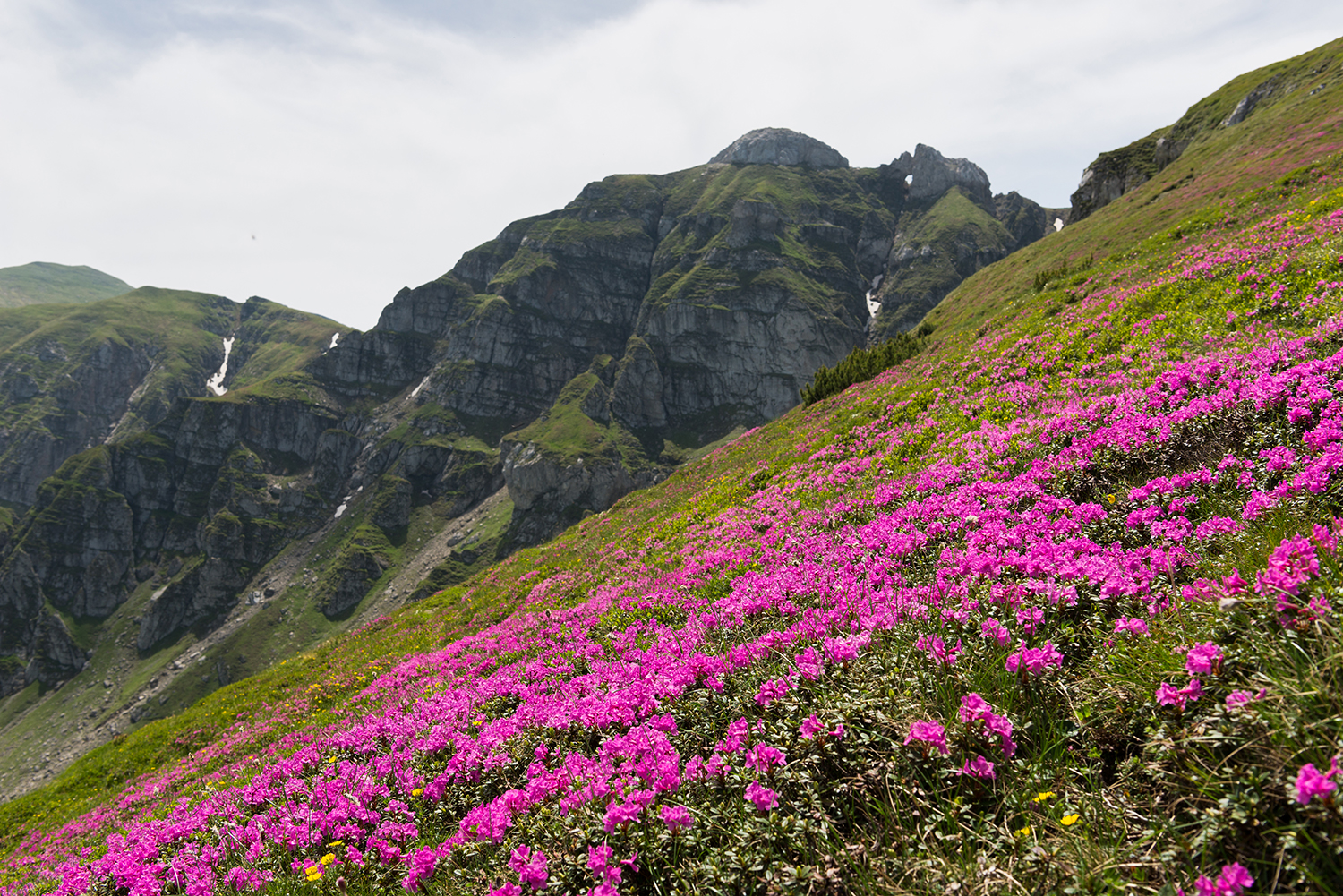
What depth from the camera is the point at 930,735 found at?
407 cm

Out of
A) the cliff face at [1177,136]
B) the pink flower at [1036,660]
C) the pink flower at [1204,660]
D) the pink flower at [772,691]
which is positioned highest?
the cliff face at [1177,136]

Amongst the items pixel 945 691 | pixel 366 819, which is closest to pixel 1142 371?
pixel 945 691

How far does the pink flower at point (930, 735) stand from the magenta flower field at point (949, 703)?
Answer: 0.12 feet

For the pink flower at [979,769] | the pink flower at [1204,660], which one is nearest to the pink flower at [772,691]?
the pink flower at [979,769]

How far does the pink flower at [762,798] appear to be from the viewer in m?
4.16

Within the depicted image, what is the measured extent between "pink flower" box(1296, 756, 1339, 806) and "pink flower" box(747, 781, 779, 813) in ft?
9.46

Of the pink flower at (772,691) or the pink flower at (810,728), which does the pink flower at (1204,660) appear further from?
the pink flower at (772,691)

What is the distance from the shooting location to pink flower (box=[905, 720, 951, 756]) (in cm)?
405

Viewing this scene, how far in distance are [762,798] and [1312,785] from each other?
3015 millimetres

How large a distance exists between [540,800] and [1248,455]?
9.09 meters

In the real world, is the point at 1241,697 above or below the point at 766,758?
above

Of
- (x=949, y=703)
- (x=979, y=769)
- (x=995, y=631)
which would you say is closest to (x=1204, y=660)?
(x=979, y=769)

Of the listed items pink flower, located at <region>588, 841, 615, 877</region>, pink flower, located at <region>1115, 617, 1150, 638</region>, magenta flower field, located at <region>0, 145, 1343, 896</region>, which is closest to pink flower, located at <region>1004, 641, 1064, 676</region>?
magenta flower field, located at <region>0, 145, 1343, 896</region>

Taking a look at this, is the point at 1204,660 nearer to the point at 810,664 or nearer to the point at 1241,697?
the point at 1241,697
